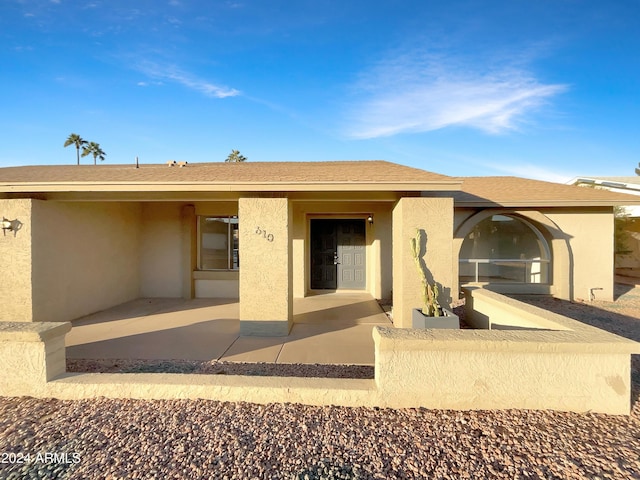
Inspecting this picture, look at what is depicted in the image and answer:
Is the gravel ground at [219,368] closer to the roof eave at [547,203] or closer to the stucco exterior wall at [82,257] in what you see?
the stucco exterior wall at [82,257]

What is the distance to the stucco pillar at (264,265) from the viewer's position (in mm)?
6219

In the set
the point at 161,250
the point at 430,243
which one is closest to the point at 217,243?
the point at 161,250

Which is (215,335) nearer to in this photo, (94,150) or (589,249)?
(589,249)

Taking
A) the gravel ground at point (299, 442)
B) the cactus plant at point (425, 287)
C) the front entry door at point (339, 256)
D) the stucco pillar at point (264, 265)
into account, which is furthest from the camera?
the front entry door at point (339, 256)

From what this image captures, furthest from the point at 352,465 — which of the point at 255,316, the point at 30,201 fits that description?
the point at 30,201

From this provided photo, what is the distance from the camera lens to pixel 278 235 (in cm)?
621

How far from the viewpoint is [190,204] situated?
9742 mm

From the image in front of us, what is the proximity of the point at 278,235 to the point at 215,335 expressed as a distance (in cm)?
246

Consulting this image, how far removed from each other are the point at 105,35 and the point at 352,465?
1283 cm

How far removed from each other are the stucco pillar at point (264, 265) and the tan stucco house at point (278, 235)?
0.03m

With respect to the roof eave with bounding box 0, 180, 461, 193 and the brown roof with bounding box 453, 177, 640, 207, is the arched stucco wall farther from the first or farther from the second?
the roof eave with bounding box 0, 180, 461, 193

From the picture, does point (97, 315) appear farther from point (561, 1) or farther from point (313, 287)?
point (561, 1)

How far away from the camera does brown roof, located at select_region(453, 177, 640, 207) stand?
9.49 metres

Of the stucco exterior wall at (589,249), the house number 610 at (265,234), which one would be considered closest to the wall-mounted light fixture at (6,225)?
the house number 610 at (265,234)
